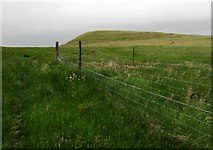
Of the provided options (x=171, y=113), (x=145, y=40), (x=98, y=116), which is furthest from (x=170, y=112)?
(x=145, y=40)

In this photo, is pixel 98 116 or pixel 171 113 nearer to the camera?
pixel 98 116

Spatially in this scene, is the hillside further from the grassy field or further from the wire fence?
the wire fence

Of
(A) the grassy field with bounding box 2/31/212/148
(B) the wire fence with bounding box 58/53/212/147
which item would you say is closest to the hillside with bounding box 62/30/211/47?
(A) the grassy field with bounding box 2/31/212/148

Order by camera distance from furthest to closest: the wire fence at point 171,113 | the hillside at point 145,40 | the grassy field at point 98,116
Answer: the hillside at point 145,40 < the wire fence at point 171,113 < the grassy field at point 98,116

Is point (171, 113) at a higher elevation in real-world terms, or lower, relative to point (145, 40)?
lower

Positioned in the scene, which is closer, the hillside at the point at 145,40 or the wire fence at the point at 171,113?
the wire fence at the point at 171,113

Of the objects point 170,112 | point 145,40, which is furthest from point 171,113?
point 145,40

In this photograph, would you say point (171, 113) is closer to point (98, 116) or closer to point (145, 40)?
point (98, 116)

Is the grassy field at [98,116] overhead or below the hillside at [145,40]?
below

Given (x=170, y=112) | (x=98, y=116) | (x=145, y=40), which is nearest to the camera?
(x=98, y=116)

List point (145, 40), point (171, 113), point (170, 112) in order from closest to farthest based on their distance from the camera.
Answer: point (171, 113), point (170, 112), point (145, 40)

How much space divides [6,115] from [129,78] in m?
5.19

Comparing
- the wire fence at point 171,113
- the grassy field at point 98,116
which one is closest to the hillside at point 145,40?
the grassy field at point 98,116

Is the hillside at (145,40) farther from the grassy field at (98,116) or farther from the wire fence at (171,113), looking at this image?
the wire fence at (171,113)
